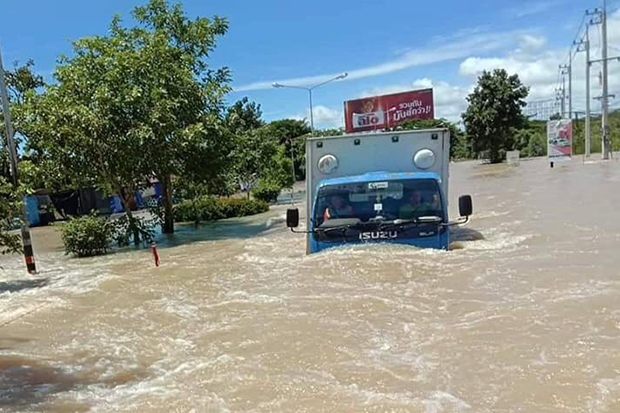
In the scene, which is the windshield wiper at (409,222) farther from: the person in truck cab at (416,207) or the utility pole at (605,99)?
the utility pole at (605,99)

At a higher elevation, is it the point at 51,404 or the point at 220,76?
the point at 220,76

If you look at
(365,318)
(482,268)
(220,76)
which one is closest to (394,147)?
(482,268)

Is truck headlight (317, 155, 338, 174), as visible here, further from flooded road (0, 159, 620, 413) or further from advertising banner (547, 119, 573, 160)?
advertising banner (547, 119, 573, 160)

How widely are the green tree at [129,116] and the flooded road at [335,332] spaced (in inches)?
196

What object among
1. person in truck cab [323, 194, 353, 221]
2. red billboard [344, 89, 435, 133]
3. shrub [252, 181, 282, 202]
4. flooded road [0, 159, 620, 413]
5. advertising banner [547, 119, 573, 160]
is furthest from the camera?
red billboard [344, 89, 435, 133]

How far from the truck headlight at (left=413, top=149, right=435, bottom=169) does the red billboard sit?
Result: 41332 mm

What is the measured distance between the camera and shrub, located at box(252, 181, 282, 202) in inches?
1291

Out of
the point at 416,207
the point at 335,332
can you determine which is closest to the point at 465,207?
the point at 416,207

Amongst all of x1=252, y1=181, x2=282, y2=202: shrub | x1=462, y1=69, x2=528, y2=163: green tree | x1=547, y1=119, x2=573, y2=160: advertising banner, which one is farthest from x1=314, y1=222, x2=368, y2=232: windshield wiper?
x1=462, y1=69, x2=528, y2=163: green tree

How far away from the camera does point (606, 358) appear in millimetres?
5055

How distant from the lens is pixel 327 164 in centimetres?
1016

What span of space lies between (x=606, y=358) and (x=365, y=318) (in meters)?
2.54

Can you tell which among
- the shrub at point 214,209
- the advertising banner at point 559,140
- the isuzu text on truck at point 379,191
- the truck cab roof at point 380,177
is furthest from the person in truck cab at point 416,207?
the advertising banner at point 559,140

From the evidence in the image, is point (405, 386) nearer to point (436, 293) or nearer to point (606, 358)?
point (606, 358)
